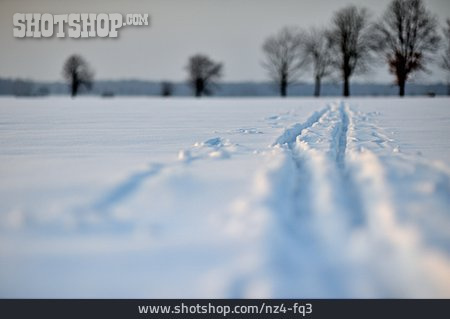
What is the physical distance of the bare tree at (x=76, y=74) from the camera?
46297mm

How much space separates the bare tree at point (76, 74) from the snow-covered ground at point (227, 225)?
1878 inches

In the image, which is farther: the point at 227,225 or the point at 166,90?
the point at 166,90

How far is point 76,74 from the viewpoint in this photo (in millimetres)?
46812

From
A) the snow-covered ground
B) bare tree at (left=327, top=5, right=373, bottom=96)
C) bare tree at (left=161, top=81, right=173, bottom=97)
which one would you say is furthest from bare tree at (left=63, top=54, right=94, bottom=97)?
the snow-covered ground

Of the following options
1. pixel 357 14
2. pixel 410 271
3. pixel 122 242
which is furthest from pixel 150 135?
pixel 357 14

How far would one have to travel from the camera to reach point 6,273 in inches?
66.2

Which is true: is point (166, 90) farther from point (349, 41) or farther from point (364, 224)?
point (364, 224)

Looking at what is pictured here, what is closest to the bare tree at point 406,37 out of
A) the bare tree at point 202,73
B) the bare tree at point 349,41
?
the bare tree at point 349,41

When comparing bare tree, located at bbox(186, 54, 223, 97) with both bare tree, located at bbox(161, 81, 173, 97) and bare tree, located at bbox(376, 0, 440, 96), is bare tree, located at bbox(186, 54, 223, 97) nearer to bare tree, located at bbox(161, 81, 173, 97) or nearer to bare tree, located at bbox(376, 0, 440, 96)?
bare tree, located at bbox(161, 81, 173, 97)
